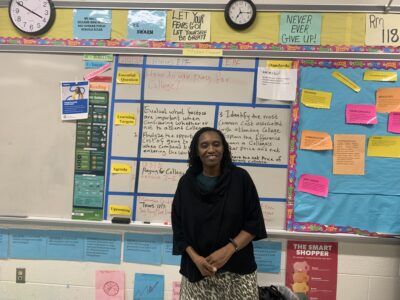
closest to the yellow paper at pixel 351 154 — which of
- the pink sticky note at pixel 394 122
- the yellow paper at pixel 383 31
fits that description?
the pink sticky note at pixel 394 122

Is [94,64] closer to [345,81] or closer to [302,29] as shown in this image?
[302,29]

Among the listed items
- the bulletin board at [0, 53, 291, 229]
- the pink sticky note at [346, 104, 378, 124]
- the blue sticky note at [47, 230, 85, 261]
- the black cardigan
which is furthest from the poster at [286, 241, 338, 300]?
the blue sticky note at [47, 230, 85, 261]

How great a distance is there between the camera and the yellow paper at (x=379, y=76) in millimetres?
1968

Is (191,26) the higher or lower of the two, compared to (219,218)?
higher

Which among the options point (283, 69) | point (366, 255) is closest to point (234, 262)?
point (366, 255)

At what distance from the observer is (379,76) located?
1972mm

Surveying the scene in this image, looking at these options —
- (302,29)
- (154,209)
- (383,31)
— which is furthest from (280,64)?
(154,209)

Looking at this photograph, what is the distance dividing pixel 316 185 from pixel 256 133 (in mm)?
458

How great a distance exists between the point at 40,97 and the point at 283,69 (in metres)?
1.48

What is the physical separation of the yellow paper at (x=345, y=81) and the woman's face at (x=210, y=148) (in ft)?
3.01

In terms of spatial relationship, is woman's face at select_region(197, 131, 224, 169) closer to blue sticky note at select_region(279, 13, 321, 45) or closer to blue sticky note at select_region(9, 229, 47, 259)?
blue sticky note at select_region(279, 13, 321, 45)

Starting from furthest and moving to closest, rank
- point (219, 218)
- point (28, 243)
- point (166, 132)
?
point (28, 243) < point (166, 132) < point (219, 218)

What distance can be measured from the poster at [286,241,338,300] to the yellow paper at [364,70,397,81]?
1002mm

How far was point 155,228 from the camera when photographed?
2.08 m
